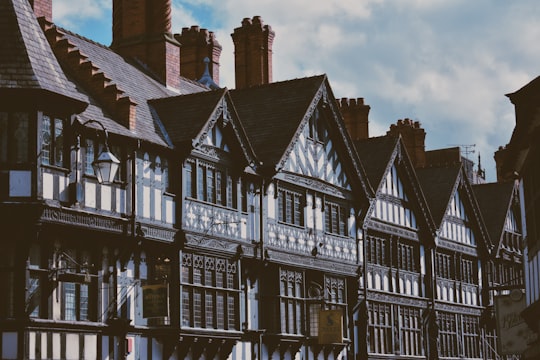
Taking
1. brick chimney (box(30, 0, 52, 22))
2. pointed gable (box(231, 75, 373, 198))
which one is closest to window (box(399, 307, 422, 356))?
pointed gable (box(231, 75, 373, 198))

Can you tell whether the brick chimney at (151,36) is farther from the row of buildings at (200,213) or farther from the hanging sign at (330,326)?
the hanging sign at (330,326)

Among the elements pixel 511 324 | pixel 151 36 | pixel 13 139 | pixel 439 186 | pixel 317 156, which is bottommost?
pixel 511 324

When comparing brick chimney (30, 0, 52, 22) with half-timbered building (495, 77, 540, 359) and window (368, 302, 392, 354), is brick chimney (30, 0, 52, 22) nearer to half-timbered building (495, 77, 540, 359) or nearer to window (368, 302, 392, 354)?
→ half-timbered building (495, 77, 540, 359)

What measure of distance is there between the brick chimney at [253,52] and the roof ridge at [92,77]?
11.9m

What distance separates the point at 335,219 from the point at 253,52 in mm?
7691

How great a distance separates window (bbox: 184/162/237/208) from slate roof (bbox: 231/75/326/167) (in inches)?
91.8

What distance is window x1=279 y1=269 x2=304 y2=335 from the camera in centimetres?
3521

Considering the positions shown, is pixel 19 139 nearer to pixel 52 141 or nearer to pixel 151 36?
pixel 52 141

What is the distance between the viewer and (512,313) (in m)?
30.4

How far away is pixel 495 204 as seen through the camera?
181 ft

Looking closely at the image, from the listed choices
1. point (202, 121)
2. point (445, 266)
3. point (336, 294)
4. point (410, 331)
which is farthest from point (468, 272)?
point (202, 121)

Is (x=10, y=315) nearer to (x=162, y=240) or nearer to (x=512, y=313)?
(x=162, y=240)

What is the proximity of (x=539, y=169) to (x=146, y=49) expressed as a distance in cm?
1655

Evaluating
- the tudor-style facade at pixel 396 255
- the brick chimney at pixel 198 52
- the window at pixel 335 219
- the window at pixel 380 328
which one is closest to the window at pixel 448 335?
the tudor-style facade at pixel 396 255
